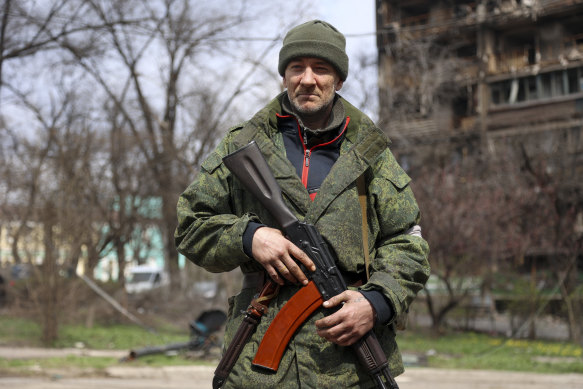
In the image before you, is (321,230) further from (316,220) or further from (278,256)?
(278,256)

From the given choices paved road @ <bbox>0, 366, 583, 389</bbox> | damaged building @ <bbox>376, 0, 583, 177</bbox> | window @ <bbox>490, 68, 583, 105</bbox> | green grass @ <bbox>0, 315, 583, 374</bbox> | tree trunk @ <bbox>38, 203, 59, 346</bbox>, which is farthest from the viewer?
window @ <bbox>490, 68, 583, 105</bbox>

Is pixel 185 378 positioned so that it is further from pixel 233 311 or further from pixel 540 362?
pixel 233 311

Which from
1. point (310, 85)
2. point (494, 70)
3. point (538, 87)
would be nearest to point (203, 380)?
point (310, 85)

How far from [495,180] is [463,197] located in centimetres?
360

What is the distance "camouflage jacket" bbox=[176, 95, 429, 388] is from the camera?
2.26m

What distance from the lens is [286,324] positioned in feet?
7.43

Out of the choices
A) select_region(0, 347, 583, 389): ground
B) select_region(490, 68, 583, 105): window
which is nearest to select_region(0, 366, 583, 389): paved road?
select_region(0, 347, 583, 389): ground

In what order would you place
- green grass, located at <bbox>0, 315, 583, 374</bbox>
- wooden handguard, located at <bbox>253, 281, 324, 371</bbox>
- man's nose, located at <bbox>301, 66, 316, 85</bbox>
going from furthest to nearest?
1. green grass, located at <bbox>0, 315, 583, 374</bbox>
2. man's nose, located at <bbox>301, 66, 316, 85</bbox>
3. wooden handguard, located at <bbox>253, 281, 324, 371</bbox>

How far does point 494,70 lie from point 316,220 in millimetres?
30477

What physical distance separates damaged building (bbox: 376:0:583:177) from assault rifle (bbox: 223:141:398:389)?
22669 mm

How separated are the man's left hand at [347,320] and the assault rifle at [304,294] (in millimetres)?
45

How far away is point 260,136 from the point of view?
2.49m

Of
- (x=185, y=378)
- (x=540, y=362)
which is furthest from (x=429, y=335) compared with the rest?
(x=185, y=378)

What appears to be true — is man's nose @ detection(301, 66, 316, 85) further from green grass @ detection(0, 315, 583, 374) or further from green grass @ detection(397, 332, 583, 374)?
green grass @ detection(397, 332, 583, 374)
